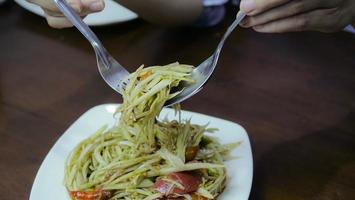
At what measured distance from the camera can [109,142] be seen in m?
1.06

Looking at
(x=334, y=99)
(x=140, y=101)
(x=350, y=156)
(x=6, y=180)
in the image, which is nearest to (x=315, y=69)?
(x=334, y=99)

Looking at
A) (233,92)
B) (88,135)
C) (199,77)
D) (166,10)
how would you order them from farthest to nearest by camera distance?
(166,10)
(233,92)
(88,135)
(199,77)

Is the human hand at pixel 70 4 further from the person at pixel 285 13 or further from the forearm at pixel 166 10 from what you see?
the forearm at pixel 166 10

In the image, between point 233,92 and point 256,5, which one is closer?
point 256,5

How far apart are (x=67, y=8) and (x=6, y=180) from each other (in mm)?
424

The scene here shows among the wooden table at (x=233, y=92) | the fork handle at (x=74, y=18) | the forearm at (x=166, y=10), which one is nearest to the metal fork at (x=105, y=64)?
the fork handle at (x=74, y=18)

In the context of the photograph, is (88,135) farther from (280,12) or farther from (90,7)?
(280,12)

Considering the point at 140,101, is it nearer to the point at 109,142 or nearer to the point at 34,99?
the point at 109,142

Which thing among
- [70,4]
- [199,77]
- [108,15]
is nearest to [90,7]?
[70,4]

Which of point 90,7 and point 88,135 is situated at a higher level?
point 90,7

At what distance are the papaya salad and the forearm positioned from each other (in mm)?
535

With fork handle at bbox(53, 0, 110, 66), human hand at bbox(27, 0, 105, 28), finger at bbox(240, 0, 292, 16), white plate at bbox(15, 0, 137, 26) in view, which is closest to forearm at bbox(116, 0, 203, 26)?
white plate at bbox(15, 0, 137, 26)

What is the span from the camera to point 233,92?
1351mm

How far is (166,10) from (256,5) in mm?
698
